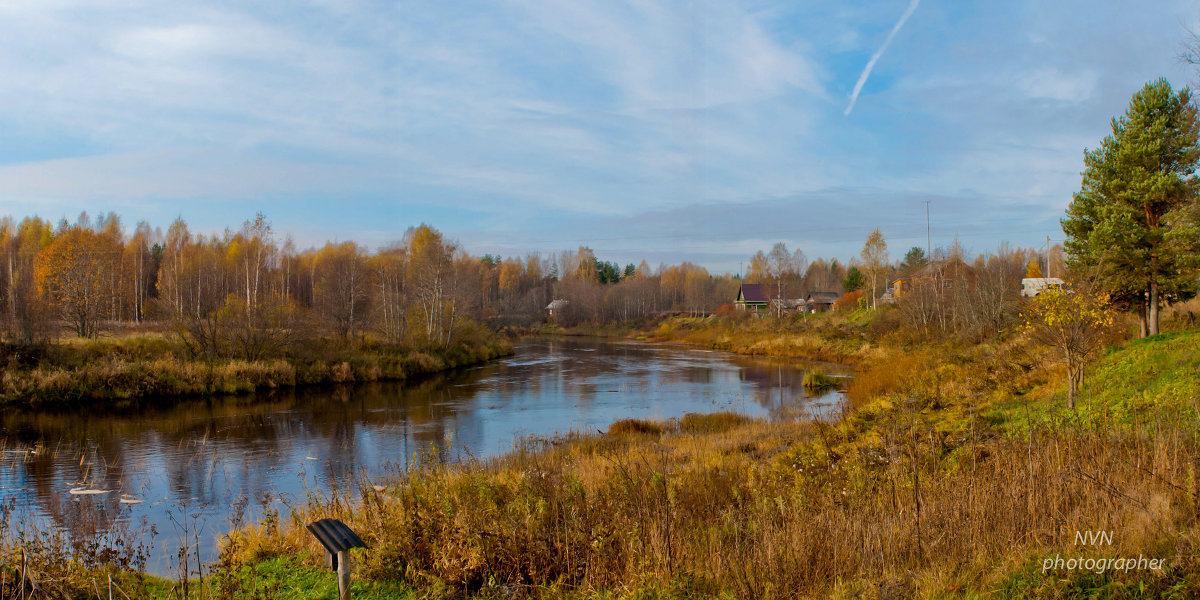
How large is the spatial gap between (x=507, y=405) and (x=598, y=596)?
18.3 metres

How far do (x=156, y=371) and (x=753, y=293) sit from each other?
201 feet

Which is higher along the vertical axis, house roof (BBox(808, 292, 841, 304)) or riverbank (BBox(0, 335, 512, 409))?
house roof (BBox(808, 292, 841, 304))

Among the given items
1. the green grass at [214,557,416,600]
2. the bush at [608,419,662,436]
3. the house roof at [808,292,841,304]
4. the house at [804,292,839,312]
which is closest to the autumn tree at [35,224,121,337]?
the bush at [608,419,662,436]

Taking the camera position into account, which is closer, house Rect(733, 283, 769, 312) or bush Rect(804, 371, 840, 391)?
bush Rect(804, 371, 840, 391)

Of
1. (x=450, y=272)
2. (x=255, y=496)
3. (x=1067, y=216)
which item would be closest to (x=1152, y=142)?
(x=1067, y=216)

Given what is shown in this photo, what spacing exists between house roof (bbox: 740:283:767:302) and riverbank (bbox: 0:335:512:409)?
4829 cm

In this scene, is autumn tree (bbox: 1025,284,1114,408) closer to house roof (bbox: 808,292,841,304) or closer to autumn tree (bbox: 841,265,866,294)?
house roof (bbox: 808,292,841,304)

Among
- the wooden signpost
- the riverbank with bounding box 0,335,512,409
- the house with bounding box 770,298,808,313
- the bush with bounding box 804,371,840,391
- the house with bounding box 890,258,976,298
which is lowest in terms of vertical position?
the bush with bounding box 804,371,840,391

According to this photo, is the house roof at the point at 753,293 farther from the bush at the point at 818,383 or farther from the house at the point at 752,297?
the bush at the point at 818,383

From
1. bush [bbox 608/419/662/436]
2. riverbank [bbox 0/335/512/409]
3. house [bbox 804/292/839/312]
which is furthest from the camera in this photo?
house [bbox 804/292/839/312]

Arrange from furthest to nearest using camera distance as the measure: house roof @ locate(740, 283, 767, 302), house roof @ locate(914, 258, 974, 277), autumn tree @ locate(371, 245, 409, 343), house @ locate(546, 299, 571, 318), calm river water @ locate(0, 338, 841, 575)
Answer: house @ locate(546, 299, 571, 318)
house roof @ locate(740, 283, 767, 302)
house roof @ locate(914, 258, 974, 277)
autumn tree @ locate(371, 245, 409, 343)
calm river water @ locate(0, 338, 841, 575)

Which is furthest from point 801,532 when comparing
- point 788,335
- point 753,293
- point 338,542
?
point 753,293

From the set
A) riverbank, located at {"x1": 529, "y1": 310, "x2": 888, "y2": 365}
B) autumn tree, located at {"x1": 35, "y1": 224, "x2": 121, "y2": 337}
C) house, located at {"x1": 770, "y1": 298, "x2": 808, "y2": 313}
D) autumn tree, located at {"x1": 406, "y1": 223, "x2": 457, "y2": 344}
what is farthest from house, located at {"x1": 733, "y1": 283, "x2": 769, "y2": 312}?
autumn tree, located at {"x1": 35, "y1": 224, "x2": 121, "y2": 337}

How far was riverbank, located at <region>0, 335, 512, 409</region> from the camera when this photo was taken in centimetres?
2119
